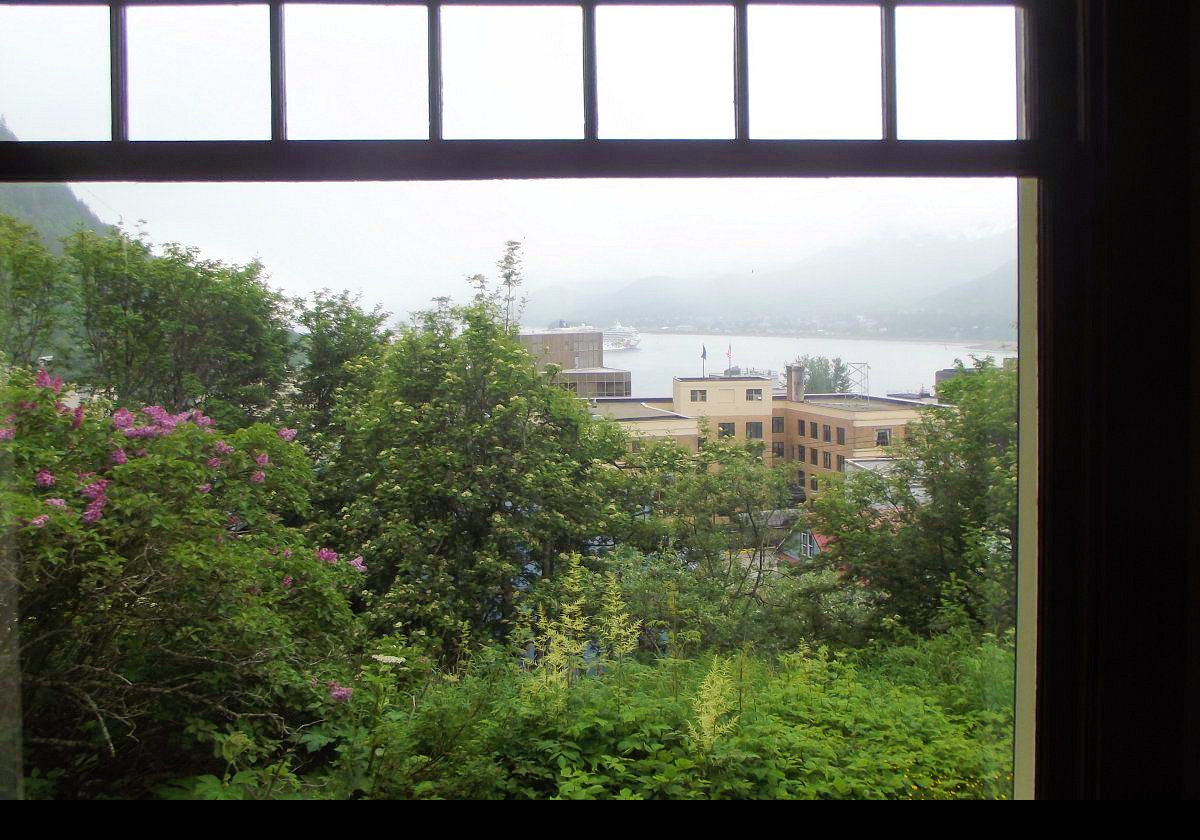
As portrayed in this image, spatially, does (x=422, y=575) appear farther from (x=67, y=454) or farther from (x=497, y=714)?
(x=67, y=454)

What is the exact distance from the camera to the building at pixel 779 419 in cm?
258

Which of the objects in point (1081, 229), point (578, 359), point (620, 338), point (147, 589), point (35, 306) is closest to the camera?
point (1081, 229)

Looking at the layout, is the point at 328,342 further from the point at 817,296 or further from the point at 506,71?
the point at 817,296

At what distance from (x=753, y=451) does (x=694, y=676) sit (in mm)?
851

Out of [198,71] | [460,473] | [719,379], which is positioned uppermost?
[198,71]

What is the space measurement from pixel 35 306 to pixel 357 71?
1.25 m

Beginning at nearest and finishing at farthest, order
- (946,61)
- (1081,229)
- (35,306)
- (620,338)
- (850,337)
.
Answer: (1081,229) < (946,61) < (35,306) < (850,337) < (620,338)

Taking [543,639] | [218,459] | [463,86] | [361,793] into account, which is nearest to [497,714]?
[361,793]

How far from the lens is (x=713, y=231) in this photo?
2518 mm

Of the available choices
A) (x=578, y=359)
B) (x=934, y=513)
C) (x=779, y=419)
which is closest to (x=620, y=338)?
(x=578, y=359)

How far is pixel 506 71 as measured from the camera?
4.47ft

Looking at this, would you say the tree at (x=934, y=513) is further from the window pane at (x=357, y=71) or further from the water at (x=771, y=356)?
the window pane at (x=357, y=71)

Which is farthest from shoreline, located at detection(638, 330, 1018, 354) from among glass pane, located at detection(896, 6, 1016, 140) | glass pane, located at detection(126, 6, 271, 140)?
glass pane, located at detection(126, 6, 271, 140)

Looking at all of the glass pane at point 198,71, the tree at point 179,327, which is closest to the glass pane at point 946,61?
the glass pane at point 198,71
